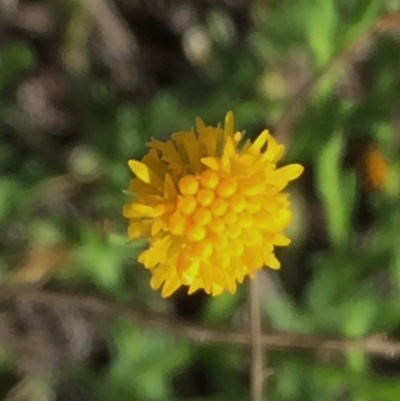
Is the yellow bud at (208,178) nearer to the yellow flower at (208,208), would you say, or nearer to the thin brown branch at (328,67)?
the yellow flower at (208,208)

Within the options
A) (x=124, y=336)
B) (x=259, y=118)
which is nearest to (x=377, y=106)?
(x=259, y=118)

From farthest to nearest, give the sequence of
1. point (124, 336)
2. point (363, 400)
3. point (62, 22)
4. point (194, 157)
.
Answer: point (62, 22) < point (124, 336) < point (363, 400) < point (194, 157)

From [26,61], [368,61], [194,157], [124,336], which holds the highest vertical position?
[368,61]

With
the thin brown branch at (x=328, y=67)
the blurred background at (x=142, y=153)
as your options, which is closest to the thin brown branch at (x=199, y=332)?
the blurred background at (x=142, y=153)

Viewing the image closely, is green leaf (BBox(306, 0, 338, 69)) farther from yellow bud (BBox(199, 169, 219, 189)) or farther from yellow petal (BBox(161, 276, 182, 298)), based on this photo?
yellow petal (BBox(161, 276, 182, 298))

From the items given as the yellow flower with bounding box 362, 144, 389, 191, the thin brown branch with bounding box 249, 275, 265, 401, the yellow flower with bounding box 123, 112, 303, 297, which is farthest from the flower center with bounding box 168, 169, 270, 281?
the yellow flower with bounding box 362, 144, 389, 191

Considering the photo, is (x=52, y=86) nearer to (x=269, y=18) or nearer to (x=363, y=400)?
(x=269, y=18)
